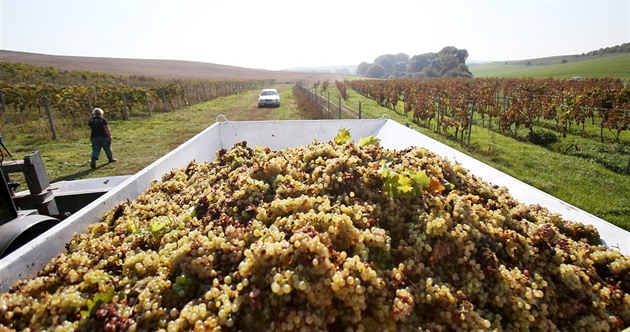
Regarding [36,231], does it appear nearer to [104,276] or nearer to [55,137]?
[104,276]

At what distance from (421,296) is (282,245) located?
2.51 feet

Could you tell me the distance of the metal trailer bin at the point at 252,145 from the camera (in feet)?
6.69

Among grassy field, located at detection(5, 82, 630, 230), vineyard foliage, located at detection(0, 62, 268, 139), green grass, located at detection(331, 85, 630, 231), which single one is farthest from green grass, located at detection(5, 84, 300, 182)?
green grass, located at detection(331, 85, 630, 231)

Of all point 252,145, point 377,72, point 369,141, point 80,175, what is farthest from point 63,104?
point 377,72

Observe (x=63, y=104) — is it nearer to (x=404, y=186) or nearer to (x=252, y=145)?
(x=252, y=145)

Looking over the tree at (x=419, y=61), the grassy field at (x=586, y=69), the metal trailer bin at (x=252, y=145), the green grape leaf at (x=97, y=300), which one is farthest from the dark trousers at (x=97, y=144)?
the tree at (x=419, y=61)

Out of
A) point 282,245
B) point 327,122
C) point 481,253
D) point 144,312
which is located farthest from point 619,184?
point 144,312

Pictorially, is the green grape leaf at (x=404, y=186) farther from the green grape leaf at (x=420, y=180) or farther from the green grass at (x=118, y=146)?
the green grass at (x=118, y=146)

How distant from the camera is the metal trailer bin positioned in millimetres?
2039

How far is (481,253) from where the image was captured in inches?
77.7

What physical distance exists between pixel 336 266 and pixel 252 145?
4.55 metres

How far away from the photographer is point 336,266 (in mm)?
1627

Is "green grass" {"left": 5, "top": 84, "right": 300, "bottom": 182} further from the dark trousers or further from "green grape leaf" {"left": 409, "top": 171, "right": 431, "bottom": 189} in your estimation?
"green grape leaf" {"left": 409, "top": 171, "right": 431, "bottom": 189}

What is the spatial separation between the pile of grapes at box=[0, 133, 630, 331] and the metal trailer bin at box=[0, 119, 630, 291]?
0.34ft
